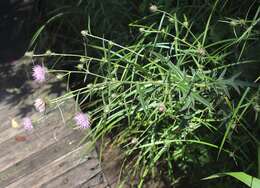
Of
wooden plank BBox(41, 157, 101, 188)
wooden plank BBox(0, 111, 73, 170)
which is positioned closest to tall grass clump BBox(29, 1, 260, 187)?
wooden plank BBox(41, 157, 101, 188)

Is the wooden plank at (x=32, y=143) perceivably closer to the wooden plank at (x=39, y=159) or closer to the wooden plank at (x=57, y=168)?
the wooden plank at (x=39, y=159)

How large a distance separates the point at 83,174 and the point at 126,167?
0.93 feet

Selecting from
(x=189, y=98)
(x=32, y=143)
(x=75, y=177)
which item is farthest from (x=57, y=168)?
(x=189, y=98)

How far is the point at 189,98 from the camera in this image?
2283 mm

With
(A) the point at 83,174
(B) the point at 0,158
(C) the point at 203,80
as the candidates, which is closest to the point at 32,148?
(B) the point at 0,158

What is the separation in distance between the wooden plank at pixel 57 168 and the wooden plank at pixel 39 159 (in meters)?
0.03

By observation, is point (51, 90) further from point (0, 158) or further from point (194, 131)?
point (194, 131)

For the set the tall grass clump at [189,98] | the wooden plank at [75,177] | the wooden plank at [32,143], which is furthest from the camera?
the wooden plank at [32,143]

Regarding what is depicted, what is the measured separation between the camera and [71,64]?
3834 millimetres

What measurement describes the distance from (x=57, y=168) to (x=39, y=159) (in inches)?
5.6

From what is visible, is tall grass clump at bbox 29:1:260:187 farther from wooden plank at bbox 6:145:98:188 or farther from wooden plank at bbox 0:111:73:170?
wooden plank at bbox 0:111:73:170

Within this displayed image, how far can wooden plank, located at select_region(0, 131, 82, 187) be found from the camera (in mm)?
3076

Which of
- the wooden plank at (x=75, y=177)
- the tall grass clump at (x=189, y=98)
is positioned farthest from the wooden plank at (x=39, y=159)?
the tall grass clump at (x=189, y=98)

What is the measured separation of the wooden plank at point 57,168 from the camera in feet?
9.95
